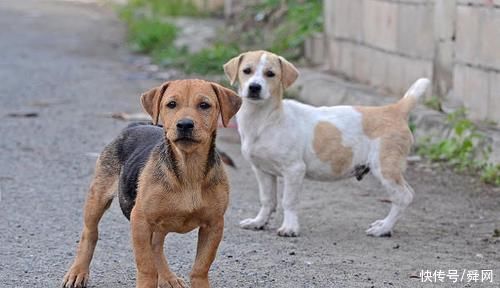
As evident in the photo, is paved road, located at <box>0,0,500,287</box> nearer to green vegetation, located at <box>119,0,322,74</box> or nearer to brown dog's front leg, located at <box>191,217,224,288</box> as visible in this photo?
brown dog's front leg, located at <box>191,217,224,288</box>

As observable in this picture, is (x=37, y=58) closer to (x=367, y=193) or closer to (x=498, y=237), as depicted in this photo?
(x=367, y=193)

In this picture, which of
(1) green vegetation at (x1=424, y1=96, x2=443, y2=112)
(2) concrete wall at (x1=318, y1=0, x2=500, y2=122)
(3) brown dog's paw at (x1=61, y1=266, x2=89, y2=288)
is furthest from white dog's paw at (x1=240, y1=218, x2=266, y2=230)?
(1) green vegetation at (x1=424, y1=96, x2=443, y2=112)

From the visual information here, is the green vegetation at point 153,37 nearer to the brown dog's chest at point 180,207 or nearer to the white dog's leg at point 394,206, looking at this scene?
the white dog's leg at point 394,206

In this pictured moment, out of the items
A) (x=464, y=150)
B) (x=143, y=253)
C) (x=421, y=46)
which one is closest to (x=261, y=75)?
(x=143, y=253)

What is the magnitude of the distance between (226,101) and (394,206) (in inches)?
89.4

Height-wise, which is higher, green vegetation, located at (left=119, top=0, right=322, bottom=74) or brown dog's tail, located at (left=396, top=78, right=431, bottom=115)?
brown dog's tail, located at (left=396, top=78, right=431, bottom=115)

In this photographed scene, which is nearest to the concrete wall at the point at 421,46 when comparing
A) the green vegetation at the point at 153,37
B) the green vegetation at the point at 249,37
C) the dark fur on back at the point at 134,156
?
the green vegetation at the point at 249,37

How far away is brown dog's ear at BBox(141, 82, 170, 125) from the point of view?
5.27m

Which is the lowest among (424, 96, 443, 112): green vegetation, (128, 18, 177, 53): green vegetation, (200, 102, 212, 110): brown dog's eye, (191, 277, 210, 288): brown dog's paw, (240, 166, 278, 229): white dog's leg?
(128, 18, 177, 53): green vegetation

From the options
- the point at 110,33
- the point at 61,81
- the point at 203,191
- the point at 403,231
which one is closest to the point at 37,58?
the point at 61,81

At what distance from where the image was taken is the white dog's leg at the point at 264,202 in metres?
7.18

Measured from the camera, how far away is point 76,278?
5.53 m

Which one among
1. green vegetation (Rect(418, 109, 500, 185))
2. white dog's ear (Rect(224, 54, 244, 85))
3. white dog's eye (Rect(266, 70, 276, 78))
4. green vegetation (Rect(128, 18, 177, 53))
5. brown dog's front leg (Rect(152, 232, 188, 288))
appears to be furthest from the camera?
green vegetation (Rect(128, 18, 177, 53))

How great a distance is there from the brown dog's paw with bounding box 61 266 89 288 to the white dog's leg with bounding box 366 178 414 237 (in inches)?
89.7
